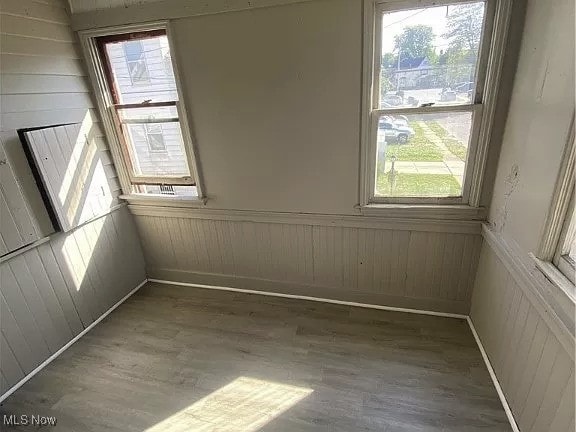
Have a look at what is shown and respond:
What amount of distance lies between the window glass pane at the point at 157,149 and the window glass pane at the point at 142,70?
21 cm

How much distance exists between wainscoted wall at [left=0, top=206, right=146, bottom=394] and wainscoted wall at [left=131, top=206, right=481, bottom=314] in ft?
0.84

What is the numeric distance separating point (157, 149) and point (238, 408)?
195 cm

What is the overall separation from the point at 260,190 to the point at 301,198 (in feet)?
1.06

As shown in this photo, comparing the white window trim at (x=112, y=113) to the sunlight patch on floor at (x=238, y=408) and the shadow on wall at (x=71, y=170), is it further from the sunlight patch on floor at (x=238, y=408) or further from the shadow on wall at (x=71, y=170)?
the sunlight patch on floor at (x=238, y=408)

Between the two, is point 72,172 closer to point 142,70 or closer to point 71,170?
point 71,170

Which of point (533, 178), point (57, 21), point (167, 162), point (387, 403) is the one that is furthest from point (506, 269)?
point (57, 21)

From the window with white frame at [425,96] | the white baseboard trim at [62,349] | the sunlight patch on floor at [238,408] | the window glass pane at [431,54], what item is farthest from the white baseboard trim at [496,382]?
the white baseboard trim at [62,349]

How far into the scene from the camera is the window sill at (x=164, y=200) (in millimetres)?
2564

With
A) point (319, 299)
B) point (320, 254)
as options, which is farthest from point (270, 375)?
point (320, 254)

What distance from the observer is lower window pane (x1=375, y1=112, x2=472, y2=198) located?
6.20 feet

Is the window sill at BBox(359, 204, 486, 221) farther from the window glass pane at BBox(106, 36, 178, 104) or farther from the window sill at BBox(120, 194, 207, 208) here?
the window glass pane at BBox(106, 36, 178, 104)

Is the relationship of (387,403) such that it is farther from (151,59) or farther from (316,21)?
(151,59)

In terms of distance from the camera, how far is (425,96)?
6.03 ft

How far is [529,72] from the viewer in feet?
4.96
